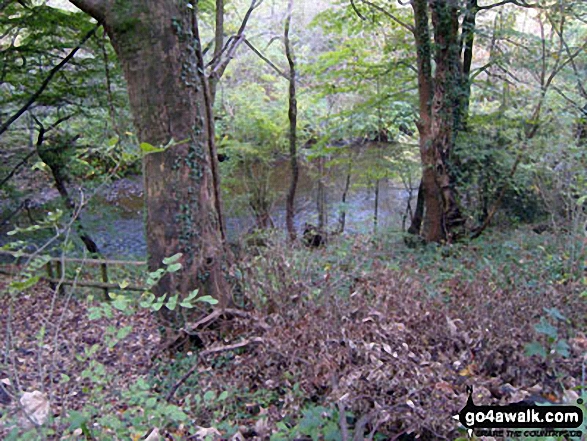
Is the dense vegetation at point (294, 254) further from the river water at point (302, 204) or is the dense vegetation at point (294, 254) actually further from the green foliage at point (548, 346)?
the river water at point (302, 204)

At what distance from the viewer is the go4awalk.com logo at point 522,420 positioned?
2201 millimetres

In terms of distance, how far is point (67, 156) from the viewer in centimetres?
1002

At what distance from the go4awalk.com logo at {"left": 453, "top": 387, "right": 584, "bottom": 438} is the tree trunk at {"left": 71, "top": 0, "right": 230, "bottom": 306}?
8.77 feet

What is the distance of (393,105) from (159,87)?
853cm

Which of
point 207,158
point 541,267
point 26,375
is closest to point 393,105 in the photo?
point 541,267

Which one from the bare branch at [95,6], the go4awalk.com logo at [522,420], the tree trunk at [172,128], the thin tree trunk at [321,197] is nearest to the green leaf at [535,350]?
the go4awalk.com logo at [522,420]

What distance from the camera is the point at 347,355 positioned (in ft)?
10.0

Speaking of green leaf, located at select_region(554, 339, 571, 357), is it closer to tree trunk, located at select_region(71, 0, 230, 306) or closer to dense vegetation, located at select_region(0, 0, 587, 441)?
dense vegetation, located at select_region(0, 0, 587, 441)

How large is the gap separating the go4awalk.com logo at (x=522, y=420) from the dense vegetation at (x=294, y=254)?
90 mm

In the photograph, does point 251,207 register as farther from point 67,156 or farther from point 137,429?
point 137,429

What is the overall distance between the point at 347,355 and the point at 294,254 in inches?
61.8

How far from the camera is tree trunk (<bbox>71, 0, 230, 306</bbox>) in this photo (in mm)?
4082

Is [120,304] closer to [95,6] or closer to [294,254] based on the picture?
[294,254]

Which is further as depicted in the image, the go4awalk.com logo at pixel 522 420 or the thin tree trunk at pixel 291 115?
the thin tree trunk at pixel 291 115
